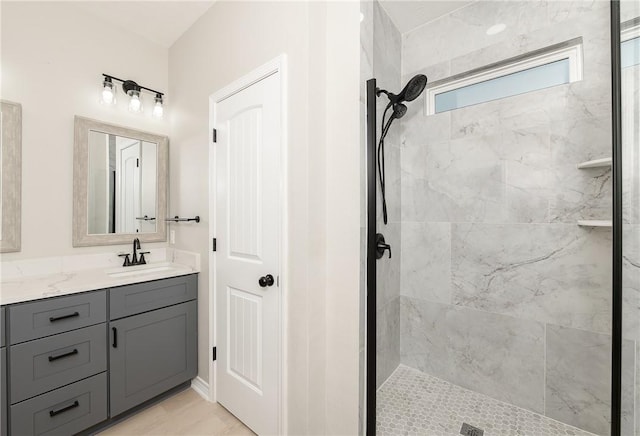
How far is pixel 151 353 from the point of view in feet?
5.92

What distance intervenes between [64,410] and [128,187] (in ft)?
4.94

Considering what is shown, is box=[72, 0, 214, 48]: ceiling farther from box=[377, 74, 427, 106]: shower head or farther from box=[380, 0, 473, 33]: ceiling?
box=[377, 74, 427, 106]: shower head

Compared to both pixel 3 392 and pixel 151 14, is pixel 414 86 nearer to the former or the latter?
pixel 151 14

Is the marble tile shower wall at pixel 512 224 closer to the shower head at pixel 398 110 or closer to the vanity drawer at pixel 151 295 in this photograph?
the shower head at pixel 398 110

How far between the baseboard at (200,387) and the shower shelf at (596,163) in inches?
108

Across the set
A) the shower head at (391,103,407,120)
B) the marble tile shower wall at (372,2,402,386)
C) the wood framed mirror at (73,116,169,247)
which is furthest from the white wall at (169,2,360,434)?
the wood framed mirror at (73,116,169,247)

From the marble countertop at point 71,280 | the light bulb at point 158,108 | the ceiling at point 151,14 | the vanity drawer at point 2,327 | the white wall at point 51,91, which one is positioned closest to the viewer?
the vanity drawer at point 2,327

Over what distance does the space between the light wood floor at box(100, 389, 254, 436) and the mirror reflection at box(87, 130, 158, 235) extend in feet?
4.38

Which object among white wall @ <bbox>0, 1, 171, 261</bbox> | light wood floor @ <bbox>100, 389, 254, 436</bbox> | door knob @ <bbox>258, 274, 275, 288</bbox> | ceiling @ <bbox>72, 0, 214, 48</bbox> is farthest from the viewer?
ceiling @ <bbox>72, 0, 214, 48</bbox>

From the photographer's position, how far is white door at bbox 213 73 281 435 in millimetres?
1515

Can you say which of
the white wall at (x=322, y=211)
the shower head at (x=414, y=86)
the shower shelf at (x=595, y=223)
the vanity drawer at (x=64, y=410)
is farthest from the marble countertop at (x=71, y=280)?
the shower shelf at (x=595, y=223)

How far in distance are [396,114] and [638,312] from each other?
147cm

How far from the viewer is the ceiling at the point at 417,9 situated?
71.9 inches

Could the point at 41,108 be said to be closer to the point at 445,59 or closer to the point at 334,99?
the point at 334,99
